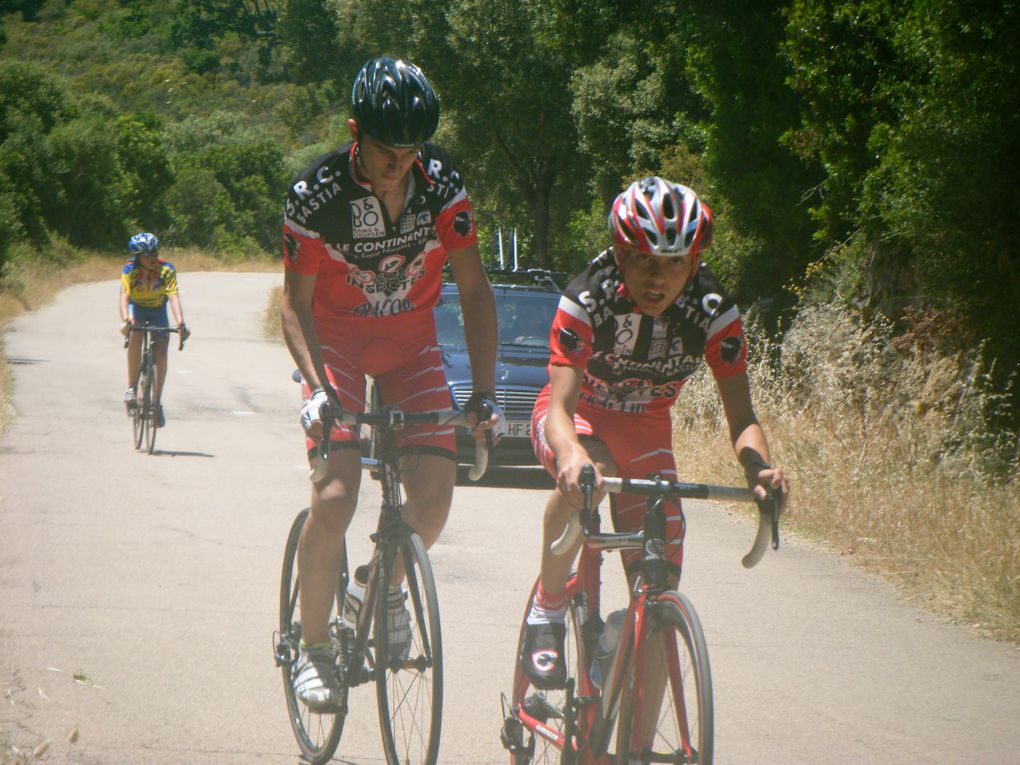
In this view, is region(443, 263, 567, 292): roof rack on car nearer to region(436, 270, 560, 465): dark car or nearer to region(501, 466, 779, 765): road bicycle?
region(436, 270, 560, 465): dark car

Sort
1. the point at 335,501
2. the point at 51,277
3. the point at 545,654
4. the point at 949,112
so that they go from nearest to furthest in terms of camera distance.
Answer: the point at 545,654, the point at 335,501, the point at 949,112, the point at 51,277

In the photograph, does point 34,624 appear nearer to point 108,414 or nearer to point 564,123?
point 108,414

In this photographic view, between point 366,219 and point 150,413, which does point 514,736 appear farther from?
point 150,413

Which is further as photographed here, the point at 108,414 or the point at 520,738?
the point at 108,414

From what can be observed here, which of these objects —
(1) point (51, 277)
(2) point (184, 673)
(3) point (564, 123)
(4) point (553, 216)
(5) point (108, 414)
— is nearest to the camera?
(2) point (184, 673)

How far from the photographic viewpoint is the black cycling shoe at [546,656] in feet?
13.4

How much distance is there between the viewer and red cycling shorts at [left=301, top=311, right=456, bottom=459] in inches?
188

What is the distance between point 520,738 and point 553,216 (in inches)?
1324

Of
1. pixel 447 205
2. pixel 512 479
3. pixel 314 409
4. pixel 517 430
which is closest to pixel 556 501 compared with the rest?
pixel 314 409

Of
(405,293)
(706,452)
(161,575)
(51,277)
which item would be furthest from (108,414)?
(51,277)

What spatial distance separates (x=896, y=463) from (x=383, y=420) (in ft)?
20.1

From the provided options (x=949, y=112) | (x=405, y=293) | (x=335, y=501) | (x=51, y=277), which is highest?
(x=949, y=112)

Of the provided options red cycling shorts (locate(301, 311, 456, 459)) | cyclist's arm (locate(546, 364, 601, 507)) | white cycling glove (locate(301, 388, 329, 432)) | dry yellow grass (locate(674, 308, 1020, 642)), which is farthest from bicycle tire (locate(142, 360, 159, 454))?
cyclist's arm (locate(546, 364, 601, 507))

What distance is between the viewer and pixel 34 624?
6.55 m
